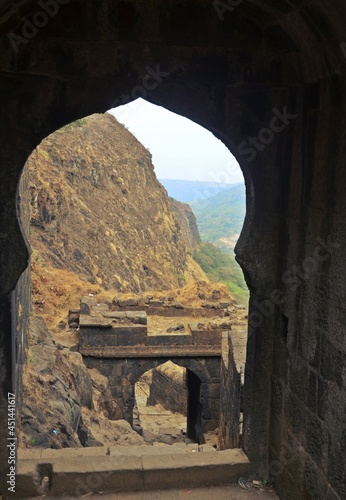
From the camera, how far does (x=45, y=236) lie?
2728 cm

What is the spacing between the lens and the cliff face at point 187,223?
5601 cm

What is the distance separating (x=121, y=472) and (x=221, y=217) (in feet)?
382

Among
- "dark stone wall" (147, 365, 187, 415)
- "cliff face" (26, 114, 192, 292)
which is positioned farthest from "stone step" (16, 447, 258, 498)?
"cliff face" (26, 114, 192, 292)

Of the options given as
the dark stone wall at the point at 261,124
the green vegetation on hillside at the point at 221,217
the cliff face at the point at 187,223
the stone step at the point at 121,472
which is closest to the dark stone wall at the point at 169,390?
the stone step at the point at 121,472

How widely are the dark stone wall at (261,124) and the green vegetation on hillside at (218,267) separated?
137ft

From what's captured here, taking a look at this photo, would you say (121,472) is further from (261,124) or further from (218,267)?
(218,267)

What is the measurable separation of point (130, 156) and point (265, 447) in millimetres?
38042

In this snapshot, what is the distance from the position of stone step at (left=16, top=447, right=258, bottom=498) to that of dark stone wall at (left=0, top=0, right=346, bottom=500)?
39cm

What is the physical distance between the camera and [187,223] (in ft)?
194

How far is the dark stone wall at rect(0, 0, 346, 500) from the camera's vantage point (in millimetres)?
3975

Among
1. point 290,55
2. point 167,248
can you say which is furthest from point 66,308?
point 167,248

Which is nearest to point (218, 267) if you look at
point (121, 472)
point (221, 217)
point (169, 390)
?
point (169, 390)

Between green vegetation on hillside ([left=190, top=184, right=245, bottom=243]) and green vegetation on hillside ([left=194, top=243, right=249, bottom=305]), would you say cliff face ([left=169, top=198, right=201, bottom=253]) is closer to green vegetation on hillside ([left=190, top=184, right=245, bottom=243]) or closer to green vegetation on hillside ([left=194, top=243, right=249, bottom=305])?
green vegetation on hillside ([left=194, top=243, right=249, bottom=305])

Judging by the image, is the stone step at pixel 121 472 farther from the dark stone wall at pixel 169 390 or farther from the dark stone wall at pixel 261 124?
the dark stone wall at pixel 169 390
